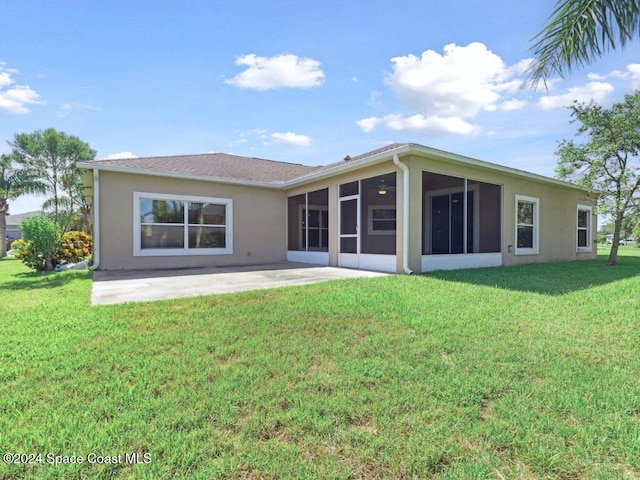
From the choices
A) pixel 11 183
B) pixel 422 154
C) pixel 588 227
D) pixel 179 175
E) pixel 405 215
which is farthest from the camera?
pixel 11 183

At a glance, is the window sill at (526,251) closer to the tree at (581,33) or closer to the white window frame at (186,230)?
the tree at (581,33)

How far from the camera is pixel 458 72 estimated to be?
24.8 ft

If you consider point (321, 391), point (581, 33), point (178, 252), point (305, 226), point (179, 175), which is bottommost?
point (321, 391)

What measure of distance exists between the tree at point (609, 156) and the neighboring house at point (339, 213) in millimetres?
907

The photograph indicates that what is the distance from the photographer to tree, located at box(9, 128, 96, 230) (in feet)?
79.5

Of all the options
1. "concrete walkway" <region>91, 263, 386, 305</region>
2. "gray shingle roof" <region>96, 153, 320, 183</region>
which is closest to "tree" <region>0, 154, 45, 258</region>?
"gray shingle roof" <region>96, 153, 320, 183</region>

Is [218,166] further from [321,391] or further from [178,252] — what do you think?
[321,391]

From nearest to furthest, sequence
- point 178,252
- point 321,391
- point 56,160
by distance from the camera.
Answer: point 321,391
point 178,252
point 56,160

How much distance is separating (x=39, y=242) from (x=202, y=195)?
14.5ft

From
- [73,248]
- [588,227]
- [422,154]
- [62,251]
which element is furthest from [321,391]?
[588,227]

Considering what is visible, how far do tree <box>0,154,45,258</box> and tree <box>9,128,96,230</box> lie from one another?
533mm

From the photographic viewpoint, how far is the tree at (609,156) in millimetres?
10570

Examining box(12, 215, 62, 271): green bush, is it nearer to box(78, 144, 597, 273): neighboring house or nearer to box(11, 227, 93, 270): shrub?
box(11, 227, 93, 270): shrub

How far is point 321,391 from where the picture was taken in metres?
2.44
